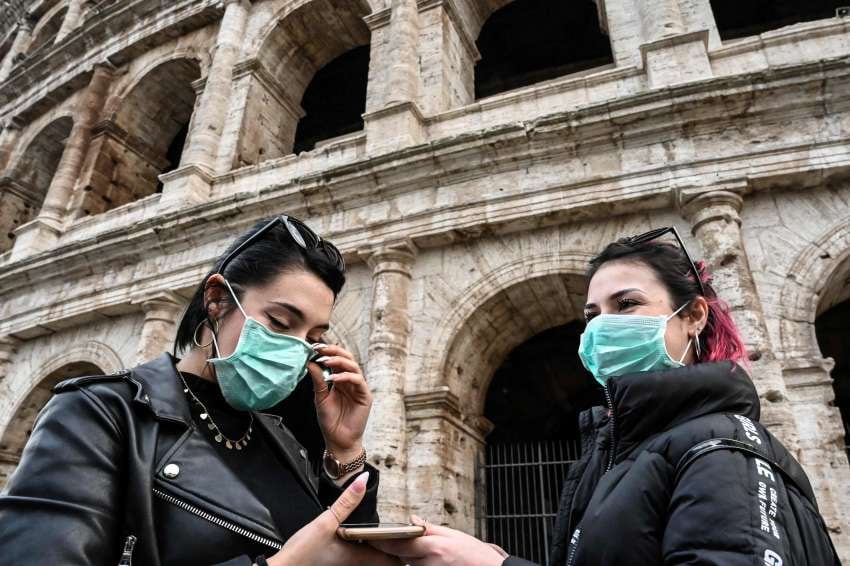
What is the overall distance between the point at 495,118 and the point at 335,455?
6.34 m

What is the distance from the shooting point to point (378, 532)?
123 cm

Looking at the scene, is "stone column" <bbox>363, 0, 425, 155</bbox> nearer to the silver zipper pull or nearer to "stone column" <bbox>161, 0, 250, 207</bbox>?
"stone column" <bbox>161, 0, 250, 207</bbox>

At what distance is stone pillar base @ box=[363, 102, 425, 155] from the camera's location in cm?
748

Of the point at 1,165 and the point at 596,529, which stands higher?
the point at 1,165

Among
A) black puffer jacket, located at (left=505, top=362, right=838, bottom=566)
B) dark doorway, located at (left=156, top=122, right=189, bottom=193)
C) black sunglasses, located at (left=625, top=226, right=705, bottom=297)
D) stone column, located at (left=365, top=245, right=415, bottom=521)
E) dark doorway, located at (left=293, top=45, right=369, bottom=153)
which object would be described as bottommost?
black puffer jacket, located at (left=505, top=362, right=838, bottom=566)

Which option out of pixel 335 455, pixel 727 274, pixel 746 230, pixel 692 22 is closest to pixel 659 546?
pixel 335 455

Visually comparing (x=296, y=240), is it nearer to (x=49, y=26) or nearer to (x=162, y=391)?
(x=162, y=391)

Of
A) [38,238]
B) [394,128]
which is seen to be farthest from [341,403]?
[38,238]

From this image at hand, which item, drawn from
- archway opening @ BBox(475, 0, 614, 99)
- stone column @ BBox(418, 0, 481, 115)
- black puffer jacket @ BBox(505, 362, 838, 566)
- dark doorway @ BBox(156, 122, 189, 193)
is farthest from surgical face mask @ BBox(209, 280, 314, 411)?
dark doorway @ BBox(156, 122, 189, 193)

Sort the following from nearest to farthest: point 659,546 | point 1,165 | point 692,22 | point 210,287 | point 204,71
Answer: point 659,546 < point 210,287 < point 692,22 < point 204,71 < point 1,165

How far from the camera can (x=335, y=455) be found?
182 centimetres

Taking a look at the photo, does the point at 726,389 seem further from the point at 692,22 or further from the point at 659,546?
the point at 692,22

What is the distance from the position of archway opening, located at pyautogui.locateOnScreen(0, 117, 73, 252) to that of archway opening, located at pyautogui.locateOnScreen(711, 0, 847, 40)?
1439 cm

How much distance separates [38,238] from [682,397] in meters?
11.9
